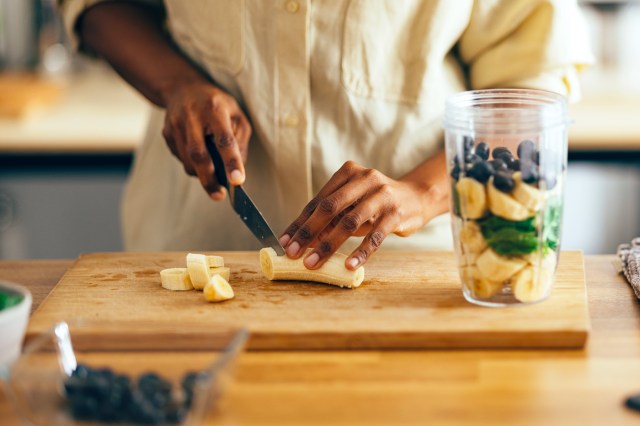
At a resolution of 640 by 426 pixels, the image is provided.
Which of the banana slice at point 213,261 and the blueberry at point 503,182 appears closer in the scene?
the blueberry at point 503,182

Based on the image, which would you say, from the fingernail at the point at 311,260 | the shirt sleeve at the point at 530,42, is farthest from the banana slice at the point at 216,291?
the shirt sleeve at the point at 530,42

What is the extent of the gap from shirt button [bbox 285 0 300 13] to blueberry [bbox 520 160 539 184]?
1.67 ft

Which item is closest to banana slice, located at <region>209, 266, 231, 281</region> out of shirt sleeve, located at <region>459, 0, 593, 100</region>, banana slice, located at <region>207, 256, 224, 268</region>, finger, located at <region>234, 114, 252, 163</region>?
banana slice, located at <region>207, 256, 224, 268</region>

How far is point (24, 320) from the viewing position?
105 cm

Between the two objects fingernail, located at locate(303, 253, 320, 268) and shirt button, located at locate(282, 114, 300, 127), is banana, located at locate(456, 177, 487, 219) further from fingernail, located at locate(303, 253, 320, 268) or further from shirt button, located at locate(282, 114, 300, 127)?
shirt button, located at locate(282, 114, 300, 127)

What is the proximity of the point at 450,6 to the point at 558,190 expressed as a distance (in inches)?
17.3

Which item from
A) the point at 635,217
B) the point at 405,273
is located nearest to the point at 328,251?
the point at 405,273

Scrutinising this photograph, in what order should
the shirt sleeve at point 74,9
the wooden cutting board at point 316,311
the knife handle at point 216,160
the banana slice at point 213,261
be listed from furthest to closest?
1. the shirt sleeve at point 74,9
2. the knife handle at point 216,160
3. the banana slice at point 213,261
4. the wooden cutting board at point 316,311

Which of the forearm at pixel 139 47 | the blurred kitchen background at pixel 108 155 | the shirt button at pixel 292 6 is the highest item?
the shirt button at pixel 292 6

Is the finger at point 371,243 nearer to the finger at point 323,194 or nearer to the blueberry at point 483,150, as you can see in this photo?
the finger at point 323,194

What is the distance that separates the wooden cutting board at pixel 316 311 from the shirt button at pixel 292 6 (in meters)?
0.40

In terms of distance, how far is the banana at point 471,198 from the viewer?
3.71 ft

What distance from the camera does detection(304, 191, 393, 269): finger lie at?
127 centimetres

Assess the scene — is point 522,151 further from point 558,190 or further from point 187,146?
point 187,146
